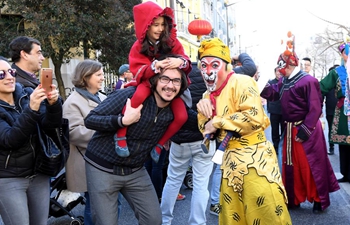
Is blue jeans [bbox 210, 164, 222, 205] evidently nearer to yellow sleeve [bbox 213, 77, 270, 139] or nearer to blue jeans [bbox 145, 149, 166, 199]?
blue jeans [bbox 145, 149, 166, 199]

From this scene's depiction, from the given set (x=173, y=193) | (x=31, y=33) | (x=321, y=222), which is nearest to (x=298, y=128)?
(x=321, y=222)

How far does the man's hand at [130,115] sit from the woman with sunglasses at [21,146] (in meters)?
0.54

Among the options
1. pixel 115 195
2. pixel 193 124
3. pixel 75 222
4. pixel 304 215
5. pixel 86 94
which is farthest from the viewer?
pixel 304 215

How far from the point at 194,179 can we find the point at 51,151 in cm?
152

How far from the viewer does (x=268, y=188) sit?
2660 mm

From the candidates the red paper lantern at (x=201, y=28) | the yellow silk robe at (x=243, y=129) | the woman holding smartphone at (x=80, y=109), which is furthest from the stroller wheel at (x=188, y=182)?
Answer: the red paper lantern at (x=201, y=28)

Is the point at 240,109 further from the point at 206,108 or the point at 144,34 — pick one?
the point at 144,34

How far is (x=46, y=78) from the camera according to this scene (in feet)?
8.41

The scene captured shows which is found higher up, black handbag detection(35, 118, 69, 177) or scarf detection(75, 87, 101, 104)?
scarf detection(75, 87, 101, 104)

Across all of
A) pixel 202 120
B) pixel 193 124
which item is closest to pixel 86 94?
pixel 193 124

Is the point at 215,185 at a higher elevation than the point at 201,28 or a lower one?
lower

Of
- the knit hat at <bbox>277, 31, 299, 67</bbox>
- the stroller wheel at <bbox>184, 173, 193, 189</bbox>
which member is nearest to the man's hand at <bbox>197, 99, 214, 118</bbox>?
the knit hat at <bbox>277, 31, 299, 67</bbox>

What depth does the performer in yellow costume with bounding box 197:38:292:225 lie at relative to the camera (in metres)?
2.65

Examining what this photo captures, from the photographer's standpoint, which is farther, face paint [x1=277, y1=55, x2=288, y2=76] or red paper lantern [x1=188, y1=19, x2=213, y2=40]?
red paper lantern [x1=188, y1=19, x2=213, y2=40]
